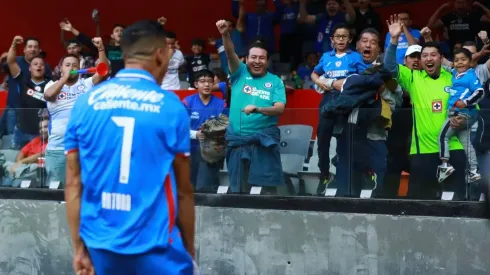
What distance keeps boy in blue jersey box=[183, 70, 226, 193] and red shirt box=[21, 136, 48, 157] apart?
174 centimetres

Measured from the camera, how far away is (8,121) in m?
11.3

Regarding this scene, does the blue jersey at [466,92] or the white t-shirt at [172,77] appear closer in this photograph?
the blue jersey at [466,92]

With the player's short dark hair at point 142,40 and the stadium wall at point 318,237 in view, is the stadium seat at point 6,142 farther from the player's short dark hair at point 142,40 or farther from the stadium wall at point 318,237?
the player's short dark hair at point 142,40

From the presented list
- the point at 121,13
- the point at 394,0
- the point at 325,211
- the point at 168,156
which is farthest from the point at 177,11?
the point at 168,156

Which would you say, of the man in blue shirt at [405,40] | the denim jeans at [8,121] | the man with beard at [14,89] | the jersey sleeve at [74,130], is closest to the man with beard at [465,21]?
the man in blue shirt at [405,40]

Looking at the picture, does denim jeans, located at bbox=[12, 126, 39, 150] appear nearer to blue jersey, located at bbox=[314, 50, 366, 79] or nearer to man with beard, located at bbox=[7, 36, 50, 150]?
man with beard, located at bbox=[7, 36, 50, 150]

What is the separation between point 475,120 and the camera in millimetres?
9250

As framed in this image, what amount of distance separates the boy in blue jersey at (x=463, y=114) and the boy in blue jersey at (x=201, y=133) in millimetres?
2370

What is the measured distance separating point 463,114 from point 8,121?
5205 mm

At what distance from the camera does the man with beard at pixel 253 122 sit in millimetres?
10086

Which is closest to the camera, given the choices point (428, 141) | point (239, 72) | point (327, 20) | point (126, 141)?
point (126, 141)

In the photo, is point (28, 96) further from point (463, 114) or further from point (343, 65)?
point (463, 114)

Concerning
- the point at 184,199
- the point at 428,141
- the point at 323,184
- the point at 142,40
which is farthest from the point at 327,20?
the point at 184,199

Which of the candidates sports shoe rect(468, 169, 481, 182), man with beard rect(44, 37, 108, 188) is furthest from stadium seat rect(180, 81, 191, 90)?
sports shoe rect(468, 169, 481, 182)
